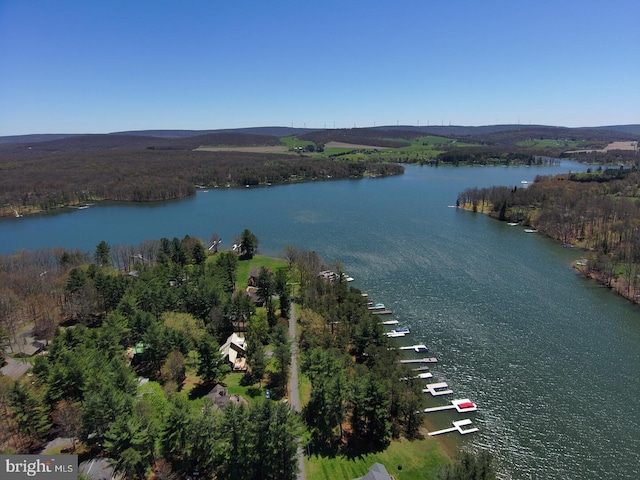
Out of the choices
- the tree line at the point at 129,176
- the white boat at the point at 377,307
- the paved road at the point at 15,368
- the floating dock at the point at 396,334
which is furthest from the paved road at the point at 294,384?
the tree line at the point at 129,176

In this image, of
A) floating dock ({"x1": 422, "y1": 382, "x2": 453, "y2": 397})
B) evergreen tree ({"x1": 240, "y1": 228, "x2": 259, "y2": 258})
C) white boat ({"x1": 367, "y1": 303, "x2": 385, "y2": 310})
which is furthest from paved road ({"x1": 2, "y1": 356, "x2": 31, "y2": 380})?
evergreen tree ({"x1": 240, "y1": 228, "x2": 259, "y2": 258})

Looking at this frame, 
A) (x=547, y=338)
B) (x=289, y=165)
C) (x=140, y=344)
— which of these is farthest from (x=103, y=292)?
(x=289, y=165)

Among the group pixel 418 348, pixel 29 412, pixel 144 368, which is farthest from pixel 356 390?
pixel 29 412

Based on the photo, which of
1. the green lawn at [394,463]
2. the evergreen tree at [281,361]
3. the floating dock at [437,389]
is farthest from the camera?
the floating dock at [437,389]

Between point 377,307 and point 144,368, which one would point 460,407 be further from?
point 144,368

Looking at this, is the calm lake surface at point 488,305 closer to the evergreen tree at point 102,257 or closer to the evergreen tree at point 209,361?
the evergreen tree at point 209,361

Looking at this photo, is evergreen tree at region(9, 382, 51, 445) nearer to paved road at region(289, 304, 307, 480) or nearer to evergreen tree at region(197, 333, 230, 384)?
evergreen tree at region(197, 333, 230, 384)

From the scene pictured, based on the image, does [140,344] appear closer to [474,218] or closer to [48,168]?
[474,218]
